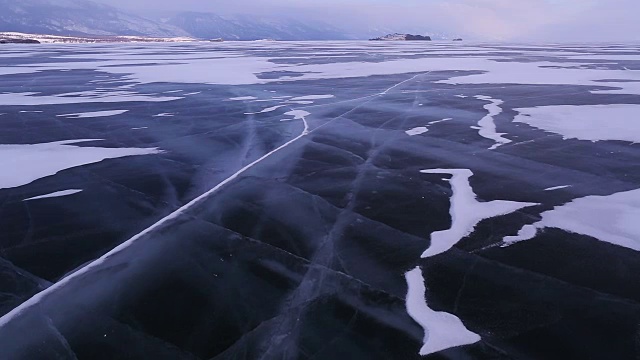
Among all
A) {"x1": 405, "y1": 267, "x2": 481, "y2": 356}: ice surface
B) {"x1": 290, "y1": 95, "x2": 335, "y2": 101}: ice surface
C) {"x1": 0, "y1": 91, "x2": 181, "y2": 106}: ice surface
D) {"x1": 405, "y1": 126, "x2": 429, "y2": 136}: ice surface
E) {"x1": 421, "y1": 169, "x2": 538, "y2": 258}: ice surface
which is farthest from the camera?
{"x1": 290, "y1": 95, "x2": 335, "y2": 101}: ice surface

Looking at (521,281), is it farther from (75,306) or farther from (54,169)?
(54,169)

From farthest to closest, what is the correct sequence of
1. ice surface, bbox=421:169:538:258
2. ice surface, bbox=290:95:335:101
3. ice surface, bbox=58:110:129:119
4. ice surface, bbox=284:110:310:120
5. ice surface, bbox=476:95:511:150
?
ice surface, bbox=290:95:335:101 → ice surface, bbox=58:110:129:119 → ice surface, bbox=284:110:310:120 → ice surface, bbox=476:95:511:150 → ice surface, bbox=421:169:538:258

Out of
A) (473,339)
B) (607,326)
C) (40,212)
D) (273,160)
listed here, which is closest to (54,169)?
(40,212)

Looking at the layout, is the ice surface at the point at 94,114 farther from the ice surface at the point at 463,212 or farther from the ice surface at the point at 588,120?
the ice surface at the point at 588,120

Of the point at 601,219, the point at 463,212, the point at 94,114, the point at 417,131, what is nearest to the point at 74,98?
the point at 94,114

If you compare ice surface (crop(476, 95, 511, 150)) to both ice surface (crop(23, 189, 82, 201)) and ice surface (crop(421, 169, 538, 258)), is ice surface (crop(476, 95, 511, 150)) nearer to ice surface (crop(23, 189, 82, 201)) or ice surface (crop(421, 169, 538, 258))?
ice surface (crop(421, 169, 538, 258))

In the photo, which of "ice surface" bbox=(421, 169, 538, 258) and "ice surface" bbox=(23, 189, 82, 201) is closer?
"ice surface" bbox=(421, 169, 538, 258)

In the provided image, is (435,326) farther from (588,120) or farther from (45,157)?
(588,120)

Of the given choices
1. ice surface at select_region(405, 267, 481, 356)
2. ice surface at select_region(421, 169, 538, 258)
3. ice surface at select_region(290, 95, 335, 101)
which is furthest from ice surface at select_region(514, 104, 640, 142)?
ice surface at select_region(405, 267, 481, 356)
